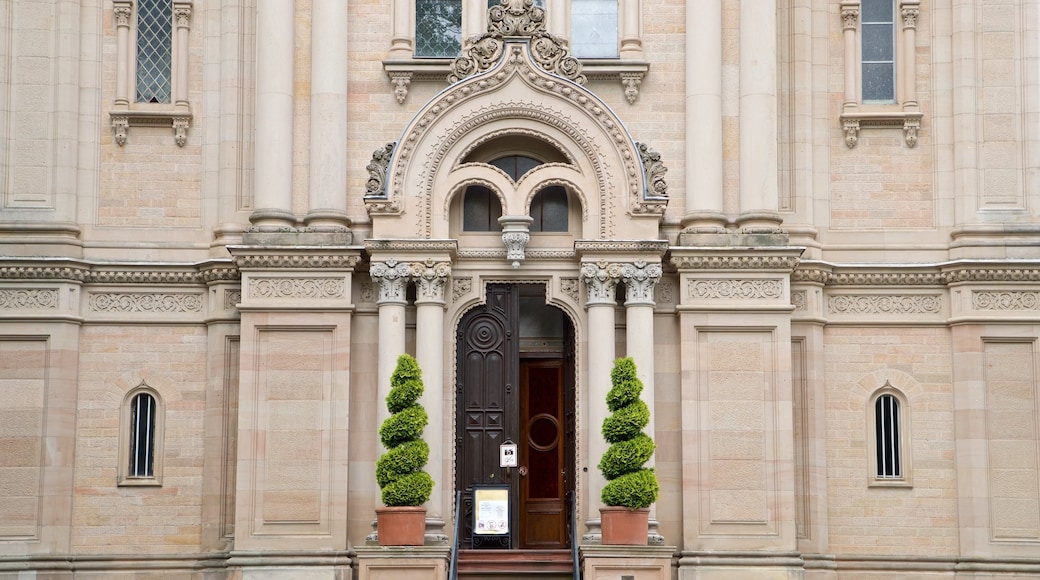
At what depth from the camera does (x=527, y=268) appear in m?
27.7

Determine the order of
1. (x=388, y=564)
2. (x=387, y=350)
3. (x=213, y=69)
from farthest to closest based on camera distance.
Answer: (x=213, y=69) < (x=387, y=350) < (x=388, y=564)

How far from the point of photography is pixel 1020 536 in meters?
27.1

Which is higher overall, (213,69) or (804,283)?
(213,69)

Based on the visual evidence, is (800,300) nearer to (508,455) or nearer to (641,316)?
(641,316)

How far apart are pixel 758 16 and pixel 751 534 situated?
819 cm

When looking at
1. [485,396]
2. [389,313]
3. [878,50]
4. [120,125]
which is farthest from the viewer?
[878,50]

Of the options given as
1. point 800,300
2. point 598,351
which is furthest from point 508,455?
point 800,300

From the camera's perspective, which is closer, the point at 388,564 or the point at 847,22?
the point at 388,564

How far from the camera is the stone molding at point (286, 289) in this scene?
27.0 meters

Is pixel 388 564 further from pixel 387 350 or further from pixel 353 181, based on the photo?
pixel 353 181

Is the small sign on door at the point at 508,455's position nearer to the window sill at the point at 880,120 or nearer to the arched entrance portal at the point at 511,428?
the arched entrance portal at the point at 511,428

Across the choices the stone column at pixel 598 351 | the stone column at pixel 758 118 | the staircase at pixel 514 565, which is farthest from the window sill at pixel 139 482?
the stone column at pixel 758 118

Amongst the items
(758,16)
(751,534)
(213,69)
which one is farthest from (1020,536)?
(213,69)

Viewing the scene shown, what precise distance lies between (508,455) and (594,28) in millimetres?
7118
